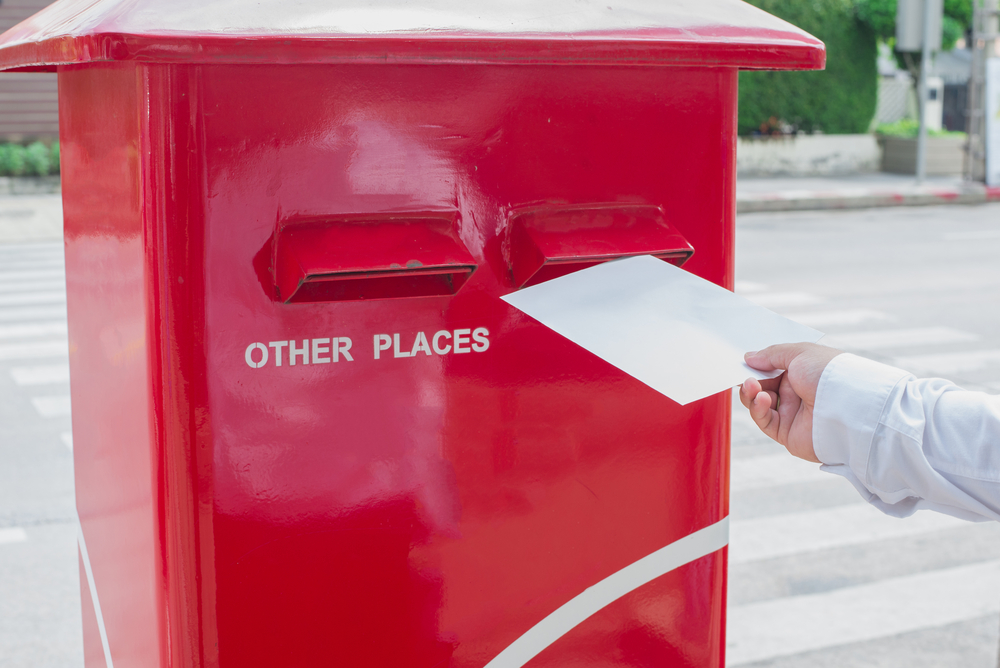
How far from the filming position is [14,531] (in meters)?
4.05

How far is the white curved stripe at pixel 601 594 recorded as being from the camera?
5.40ft

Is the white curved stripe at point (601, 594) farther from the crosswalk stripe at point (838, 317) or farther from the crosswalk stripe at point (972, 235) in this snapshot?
the crosswalk stripe at point (972, 235)

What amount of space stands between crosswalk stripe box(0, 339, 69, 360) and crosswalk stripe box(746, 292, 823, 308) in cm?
491

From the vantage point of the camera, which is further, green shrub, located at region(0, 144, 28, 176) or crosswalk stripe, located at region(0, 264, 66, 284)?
green shrub, located at region(0, 144, 28, 176)

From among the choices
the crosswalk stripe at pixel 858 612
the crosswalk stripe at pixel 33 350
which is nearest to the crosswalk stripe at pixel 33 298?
the crosswalk stripe at pixel 33 350

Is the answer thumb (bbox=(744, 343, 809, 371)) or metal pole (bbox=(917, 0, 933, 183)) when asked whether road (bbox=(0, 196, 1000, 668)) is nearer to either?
thumb (bbox=(744, 343, 809, 371))

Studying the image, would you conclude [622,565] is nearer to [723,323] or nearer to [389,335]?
[723,323]

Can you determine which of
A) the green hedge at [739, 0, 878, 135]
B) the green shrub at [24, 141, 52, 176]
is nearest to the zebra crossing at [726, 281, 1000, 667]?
the green shrub at [24, 141, 52, 176]

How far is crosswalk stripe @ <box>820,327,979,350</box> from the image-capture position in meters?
6.79

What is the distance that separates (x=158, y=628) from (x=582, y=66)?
99cm

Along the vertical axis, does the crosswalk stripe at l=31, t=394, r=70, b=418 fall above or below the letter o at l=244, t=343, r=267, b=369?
below

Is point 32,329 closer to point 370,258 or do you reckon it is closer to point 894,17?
point 370,258

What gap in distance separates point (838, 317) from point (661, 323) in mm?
6475

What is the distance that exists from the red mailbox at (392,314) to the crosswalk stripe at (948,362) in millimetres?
4947
